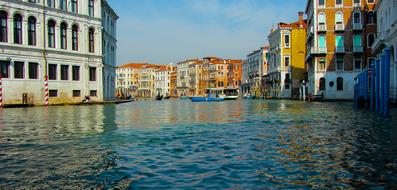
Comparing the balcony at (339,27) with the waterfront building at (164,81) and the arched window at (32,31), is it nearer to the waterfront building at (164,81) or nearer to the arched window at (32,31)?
the arched window at (32,31)

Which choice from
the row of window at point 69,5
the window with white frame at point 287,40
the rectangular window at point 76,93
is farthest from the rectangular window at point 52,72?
the window with white frame at point 287,40

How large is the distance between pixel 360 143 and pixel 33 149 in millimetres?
7028

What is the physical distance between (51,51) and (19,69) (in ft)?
11.2

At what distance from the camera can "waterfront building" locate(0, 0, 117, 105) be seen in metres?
32.7

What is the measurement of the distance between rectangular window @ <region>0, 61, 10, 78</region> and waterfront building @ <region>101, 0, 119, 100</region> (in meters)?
12.7

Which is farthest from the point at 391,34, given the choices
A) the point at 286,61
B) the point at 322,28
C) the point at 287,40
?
the point at 286,61

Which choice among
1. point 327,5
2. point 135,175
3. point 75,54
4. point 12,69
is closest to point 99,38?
point 75,54

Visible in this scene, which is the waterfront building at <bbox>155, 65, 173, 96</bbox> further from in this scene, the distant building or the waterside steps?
the waterside steps

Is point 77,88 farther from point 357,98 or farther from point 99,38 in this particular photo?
point 357,98

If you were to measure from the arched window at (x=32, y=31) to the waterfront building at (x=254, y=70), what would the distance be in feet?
181

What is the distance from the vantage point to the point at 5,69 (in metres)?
32.5

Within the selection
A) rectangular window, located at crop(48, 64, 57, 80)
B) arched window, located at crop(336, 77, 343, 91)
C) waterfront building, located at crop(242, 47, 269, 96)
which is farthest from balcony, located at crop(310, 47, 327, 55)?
waterfront building, located at crop(242, 47, 269, 96)

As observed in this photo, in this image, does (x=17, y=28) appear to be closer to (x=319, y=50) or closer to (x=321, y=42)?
(x=319, y=50)

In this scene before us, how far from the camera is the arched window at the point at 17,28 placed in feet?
109
